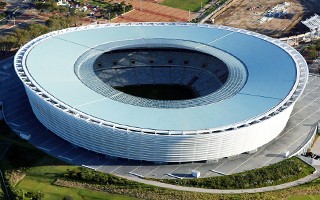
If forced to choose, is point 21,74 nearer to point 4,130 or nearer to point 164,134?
point 4,130

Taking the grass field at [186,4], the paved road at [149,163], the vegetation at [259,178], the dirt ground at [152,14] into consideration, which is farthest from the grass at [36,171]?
the grass field at [186,4]

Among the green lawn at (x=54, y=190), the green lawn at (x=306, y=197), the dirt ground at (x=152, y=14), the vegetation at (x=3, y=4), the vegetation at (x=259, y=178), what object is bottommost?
the green lawn at (x=54, y=190)

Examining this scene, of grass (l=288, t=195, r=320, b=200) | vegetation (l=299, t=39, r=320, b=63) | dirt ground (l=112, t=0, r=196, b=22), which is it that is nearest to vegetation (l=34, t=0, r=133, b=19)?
dirt ground (l=112, t=0, r=196, b=22)

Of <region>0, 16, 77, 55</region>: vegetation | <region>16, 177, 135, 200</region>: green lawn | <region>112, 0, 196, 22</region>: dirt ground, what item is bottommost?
<region>16, 177, 135, 200</region>: green lawn

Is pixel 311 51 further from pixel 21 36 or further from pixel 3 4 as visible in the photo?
pixel 3 4

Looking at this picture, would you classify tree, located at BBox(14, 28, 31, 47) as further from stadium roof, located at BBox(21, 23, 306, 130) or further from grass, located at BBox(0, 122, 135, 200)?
grass, located at BBox(0, 122, 135, 200)

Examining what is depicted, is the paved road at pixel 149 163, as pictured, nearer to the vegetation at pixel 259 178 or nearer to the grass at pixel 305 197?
the vegetation at pixel 259 178
